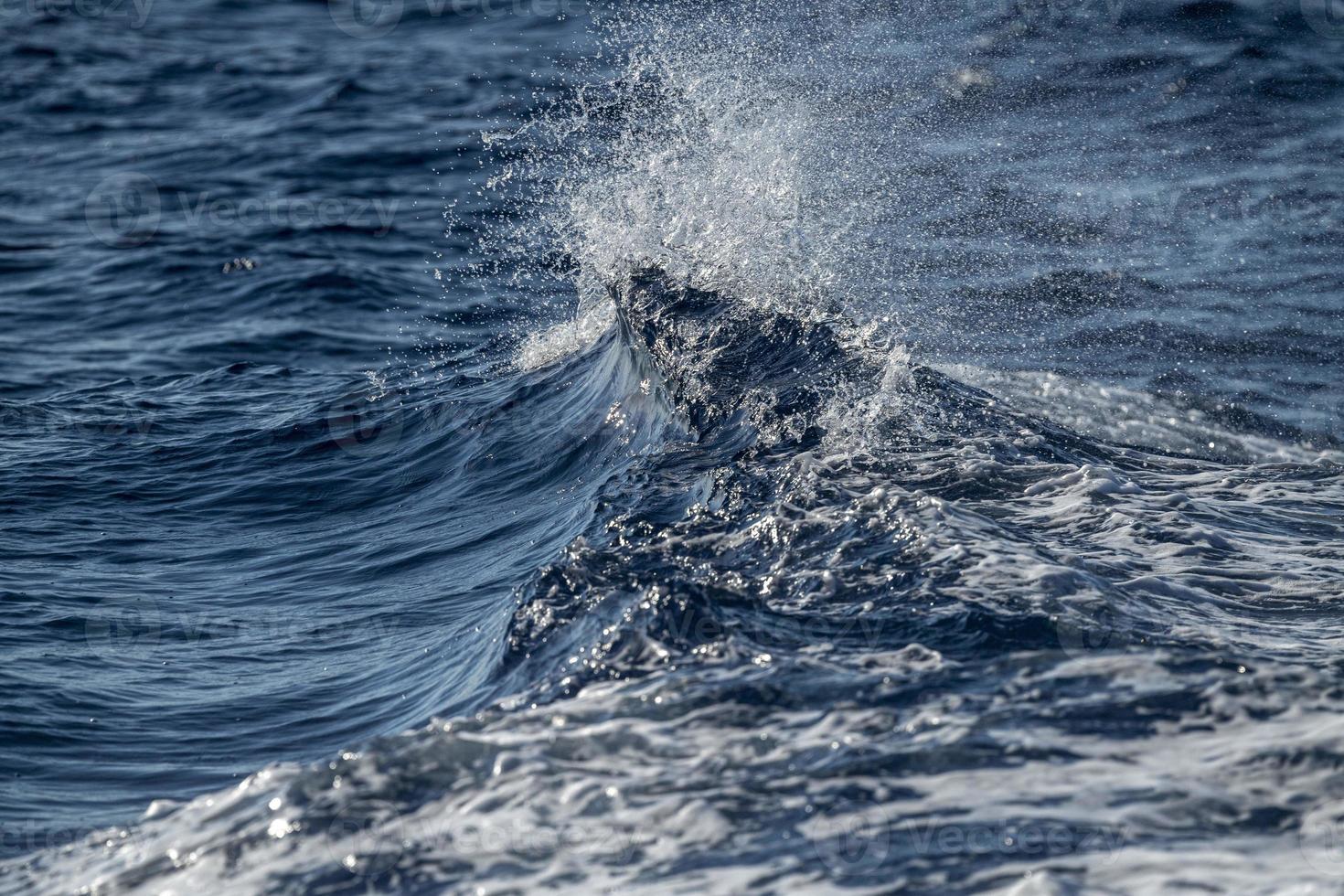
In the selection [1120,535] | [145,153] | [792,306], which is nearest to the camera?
[1120,535]

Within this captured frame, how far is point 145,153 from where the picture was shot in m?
18.0

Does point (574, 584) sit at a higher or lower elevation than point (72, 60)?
lower

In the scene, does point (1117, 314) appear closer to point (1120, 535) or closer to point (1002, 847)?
point (1120, 535)

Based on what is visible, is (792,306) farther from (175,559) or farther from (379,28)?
(379,28)

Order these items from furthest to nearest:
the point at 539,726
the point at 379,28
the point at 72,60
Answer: the point at 379,28
the point at 72,60
the point at 539,726

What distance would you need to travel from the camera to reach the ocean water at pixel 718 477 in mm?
4082

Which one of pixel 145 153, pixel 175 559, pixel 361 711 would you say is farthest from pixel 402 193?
pixel 361 711

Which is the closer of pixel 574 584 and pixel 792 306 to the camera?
pixel 574 584

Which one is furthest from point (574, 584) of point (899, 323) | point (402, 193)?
point (402, 193)

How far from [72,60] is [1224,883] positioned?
2259cm

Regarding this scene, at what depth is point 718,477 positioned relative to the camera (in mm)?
6688

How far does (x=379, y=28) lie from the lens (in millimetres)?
24750

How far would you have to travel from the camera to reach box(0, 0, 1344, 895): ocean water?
4.08 metres

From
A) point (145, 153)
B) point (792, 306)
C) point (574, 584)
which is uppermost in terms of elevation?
point (145, 153)
